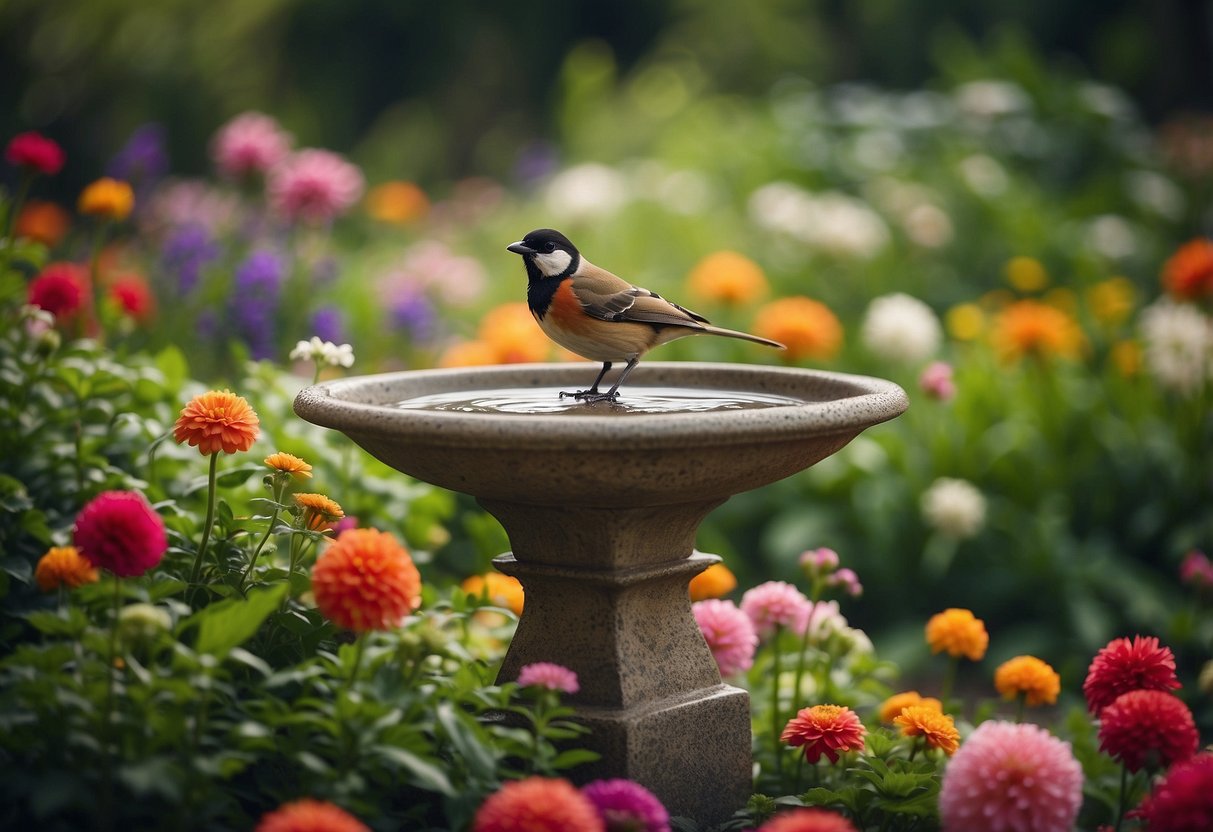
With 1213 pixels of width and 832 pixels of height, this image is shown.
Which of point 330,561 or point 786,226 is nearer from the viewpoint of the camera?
point 330,561

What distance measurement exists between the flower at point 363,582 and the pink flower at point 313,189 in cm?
263

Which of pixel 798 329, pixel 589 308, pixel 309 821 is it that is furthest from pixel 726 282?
pixel 309 821

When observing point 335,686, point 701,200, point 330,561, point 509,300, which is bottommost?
point 335,686

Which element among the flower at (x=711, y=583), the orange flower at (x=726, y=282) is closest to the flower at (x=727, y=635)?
the flower at (x=711, y=583)

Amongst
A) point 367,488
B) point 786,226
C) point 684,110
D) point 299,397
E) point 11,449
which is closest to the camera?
point 299,397

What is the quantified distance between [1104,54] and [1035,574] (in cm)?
950

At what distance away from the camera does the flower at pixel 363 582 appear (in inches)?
72.6

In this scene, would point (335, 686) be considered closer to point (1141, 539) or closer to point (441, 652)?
point (441, 652)

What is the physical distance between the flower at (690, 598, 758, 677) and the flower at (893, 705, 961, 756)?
1.67ft

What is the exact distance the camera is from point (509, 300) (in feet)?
20.0

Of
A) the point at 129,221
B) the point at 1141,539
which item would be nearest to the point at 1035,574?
the point at 1141,539

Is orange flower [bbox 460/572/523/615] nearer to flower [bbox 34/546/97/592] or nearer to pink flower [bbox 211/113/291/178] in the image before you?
flower [bbox 34/546/97/592]

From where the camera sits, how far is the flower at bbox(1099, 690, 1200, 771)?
2.05 meters

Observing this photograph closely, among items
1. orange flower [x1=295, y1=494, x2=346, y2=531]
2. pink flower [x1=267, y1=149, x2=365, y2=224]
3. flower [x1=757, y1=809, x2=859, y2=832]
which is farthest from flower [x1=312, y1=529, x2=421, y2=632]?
pink flower [x1=267, y1=149, x2=365, y2=224]
